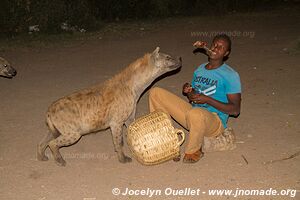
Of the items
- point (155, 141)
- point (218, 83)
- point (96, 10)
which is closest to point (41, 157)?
point (155, 141)

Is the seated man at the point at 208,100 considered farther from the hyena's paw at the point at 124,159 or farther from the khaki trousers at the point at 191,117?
the hyena's paw at the point at 124,159

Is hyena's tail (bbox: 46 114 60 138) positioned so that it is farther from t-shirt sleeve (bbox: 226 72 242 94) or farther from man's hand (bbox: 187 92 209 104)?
t-shirt sleeve (bbox: 226 72 242 94)

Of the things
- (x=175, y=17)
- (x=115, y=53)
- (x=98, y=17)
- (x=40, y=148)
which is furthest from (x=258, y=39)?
→ (x=40, y=148)

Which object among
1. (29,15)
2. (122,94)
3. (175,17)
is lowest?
(175,17)

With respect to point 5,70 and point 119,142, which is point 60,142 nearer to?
point 119,142

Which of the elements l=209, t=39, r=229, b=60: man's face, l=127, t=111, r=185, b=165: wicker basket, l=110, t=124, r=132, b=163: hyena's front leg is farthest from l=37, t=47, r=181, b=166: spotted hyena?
l=209, t=39, r=229, b=60: man's face

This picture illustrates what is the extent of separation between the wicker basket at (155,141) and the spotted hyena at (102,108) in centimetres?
27

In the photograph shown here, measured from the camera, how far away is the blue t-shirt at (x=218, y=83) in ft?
11.4

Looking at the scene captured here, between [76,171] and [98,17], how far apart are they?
8227mm

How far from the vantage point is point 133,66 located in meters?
3.84

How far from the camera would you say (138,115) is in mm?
4664

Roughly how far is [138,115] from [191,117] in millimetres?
1318

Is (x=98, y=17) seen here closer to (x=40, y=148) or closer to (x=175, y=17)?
(x=175, y=17)

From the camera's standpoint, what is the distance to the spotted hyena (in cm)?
355
